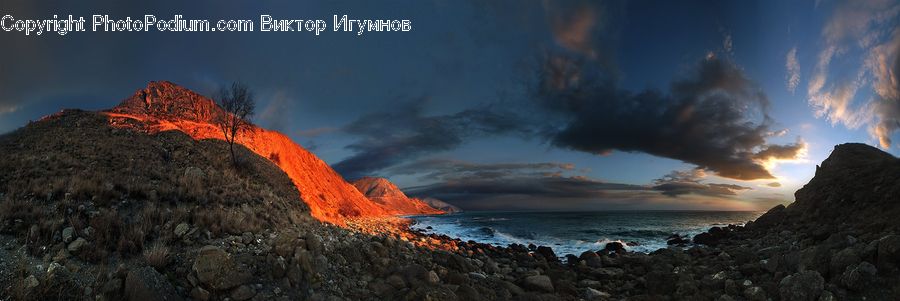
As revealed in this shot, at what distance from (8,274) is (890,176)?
3396cm

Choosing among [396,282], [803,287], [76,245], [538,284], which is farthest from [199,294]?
[803,287]

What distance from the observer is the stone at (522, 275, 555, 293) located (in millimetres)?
12117

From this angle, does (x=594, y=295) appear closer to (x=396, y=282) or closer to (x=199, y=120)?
(x=396, y=282)

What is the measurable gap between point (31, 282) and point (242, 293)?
3134mm

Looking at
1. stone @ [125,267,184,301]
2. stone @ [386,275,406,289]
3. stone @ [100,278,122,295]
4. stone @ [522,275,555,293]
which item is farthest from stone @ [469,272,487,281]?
stone @ [100,278,122,295]

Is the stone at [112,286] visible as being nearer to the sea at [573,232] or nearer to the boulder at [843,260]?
the boulder at [843,260]

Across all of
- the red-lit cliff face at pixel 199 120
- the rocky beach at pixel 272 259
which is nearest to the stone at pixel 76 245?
the rocky beach at pixel 272 259

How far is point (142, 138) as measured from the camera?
29.9 metres

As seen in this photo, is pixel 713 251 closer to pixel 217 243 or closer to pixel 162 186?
pixel 217 243

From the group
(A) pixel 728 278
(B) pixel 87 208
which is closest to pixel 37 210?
→ (B) pixel 87 208

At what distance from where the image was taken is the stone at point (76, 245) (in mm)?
7357

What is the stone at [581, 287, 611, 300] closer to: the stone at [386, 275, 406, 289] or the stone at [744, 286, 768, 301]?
the stone at [744, 286, 768, 301]

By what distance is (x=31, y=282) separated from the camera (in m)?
5.94

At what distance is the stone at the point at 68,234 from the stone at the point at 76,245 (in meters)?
0.29
